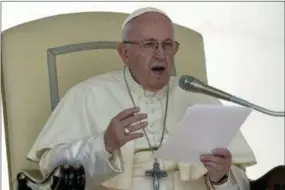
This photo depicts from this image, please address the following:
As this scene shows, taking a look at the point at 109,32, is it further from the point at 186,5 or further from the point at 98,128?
the point at 186,5

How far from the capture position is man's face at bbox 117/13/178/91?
2.37 meters

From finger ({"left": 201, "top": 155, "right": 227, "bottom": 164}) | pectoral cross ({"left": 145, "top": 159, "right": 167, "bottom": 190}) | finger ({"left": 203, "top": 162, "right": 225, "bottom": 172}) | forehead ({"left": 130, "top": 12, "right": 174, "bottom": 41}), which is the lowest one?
pectoral cross ({"left": 145, "top": 159, "right": 167, "bottom": 190})

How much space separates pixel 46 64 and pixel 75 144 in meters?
0.55

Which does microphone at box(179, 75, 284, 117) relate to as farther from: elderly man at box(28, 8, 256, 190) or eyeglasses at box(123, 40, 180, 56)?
eyeglasses at box(123, 40, 180, 56)

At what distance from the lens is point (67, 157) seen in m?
2.19

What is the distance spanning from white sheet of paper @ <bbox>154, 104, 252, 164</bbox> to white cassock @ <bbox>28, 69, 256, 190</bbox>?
179 mm

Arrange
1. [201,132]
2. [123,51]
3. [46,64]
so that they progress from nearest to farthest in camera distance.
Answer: [201,132], [123,51], [46,64]

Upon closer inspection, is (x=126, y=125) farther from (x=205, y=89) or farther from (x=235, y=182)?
(x=235, y=182)

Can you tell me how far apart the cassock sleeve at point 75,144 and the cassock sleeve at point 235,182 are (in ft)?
1.22

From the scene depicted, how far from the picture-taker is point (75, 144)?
2.22 metres

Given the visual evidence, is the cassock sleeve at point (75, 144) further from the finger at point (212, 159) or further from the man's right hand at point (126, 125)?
the finger at point (212, 159)

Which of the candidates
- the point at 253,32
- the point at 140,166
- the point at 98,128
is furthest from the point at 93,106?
the point at 253,32

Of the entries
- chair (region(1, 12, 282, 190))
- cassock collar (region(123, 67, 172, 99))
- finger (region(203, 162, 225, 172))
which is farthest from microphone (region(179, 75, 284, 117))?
chair (region(1, 12, 282, 190))

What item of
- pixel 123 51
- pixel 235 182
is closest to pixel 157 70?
pixel 123 51
